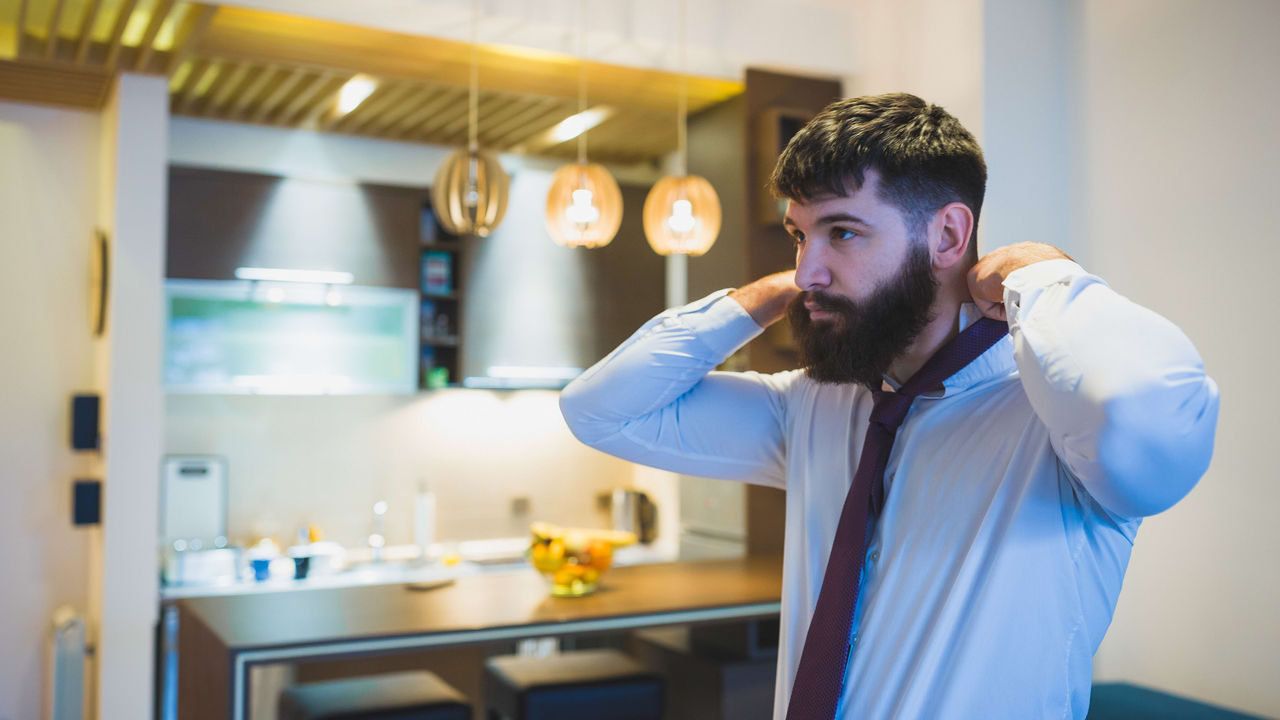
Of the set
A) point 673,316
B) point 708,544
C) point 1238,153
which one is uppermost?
point 1238,153

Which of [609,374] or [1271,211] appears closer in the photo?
[609,374]

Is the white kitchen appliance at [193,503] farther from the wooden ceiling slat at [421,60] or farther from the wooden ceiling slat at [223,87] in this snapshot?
the wooden ceiling slat at [421,60]

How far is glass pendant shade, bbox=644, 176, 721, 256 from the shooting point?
3.18m

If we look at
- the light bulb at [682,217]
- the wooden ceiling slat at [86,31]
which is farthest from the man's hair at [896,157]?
the wooden ceiling slat at [86,31]

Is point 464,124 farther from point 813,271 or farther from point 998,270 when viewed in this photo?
point 998,270

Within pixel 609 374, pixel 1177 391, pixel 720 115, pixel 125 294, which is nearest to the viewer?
pixel 1177 391

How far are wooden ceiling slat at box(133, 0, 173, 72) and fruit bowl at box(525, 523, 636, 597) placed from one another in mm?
2013

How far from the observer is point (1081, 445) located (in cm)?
98

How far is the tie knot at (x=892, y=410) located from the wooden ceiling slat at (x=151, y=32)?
2.81 meters

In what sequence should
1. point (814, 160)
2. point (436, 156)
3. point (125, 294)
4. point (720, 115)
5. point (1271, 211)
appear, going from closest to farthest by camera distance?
1. point (814, 160)
2. point (1271, 211)
3. point (125, 294)
4. point (720, 115)
5. point (436, 156)

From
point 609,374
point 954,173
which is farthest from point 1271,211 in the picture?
point 609,374

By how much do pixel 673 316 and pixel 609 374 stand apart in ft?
0.41

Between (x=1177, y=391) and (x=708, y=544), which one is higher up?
(x=1177, y=391)

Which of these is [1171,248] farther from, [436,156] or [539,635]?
[436,156]
